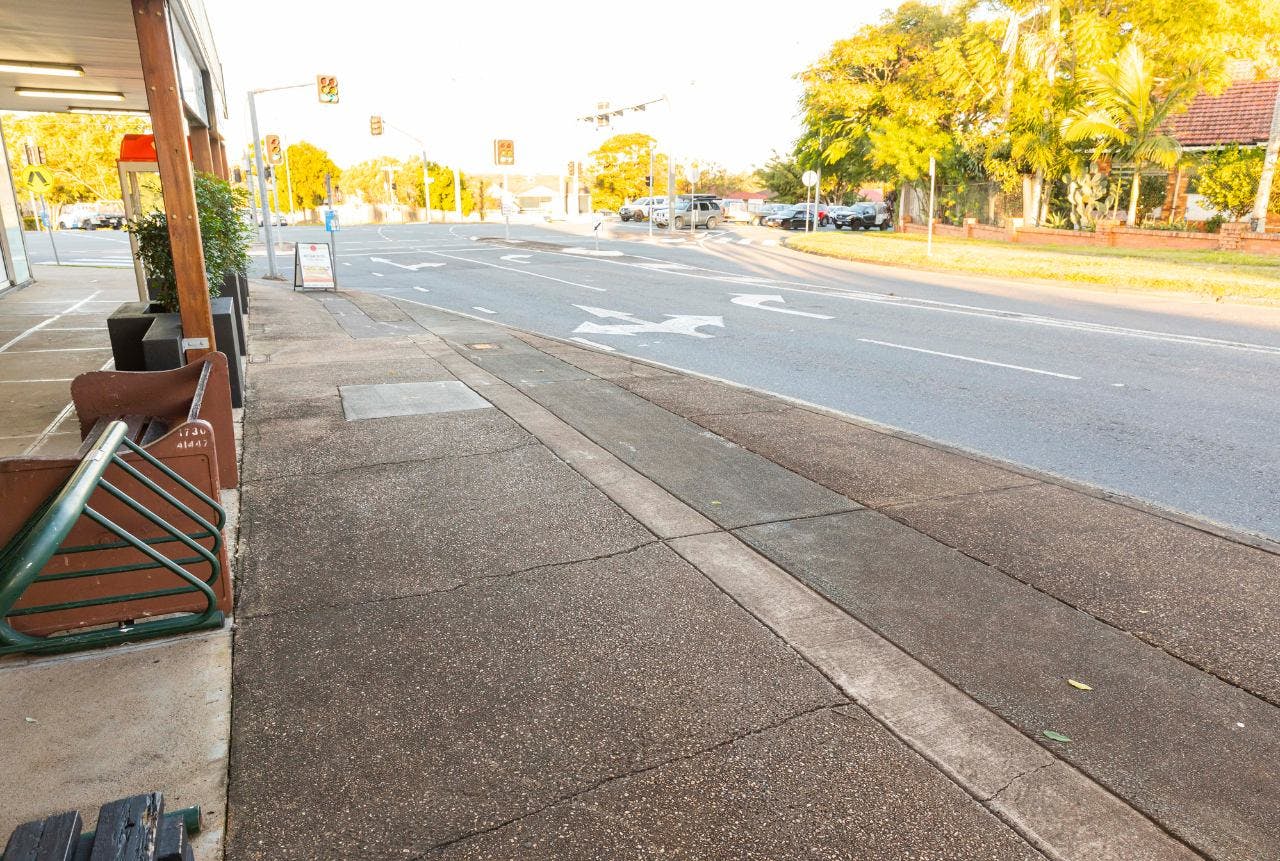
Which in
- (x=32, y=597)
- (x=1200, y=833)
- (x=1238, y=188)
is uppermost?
(x=1238, y=188)

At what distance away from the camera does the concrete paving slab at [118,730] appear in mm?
2752

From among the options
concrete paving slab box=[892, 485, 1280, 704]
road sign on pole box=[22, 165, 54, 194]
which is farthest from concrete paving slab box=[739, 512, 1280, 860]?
road sign on pole box=[22, 165, 54, 194]

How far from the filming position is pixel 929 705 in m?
Answer: 3.32

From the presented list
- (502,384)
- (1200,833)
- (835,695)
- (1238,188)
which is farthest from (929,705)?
(1238,188)

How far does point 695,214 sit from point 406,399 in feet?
147

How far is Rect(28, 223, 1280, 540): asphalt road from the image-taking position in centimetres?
688

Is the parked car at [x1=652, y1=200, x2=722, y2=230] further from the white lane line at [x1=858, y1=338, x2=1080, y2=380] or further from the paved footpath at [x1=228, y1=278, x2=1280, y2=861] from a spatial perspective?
the paved footpath at [x1=228, y1=278, x2=1280, y2=861]

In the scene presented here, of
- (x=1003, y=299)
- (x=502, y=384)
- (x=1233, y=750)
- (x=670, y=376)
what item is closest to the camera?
(x=1233, y=750)

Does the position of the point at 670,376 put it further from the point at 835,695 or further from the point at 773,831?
the point at 773,831

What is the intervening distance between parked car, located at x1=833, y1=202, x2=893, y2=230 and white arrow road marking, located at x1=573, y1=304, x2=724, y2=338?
120 ft

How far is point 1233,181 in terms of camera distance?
87.8 feet

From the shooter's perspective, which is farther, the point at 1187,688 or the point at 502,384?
the point at 502,384

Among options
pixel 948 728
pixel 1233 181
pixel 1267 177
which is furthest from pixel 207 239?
pixel 1233 181

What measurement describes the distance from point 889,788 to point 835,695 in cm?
55
